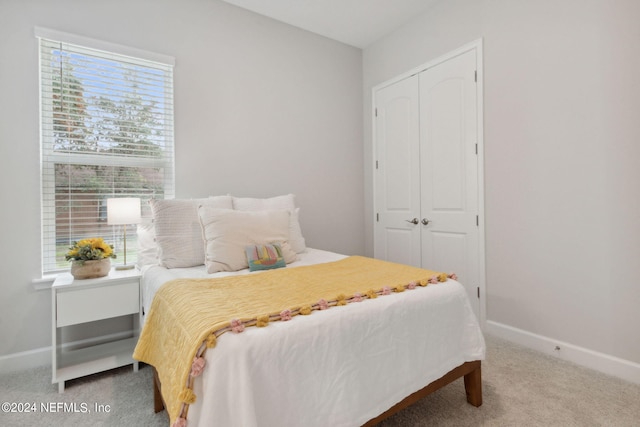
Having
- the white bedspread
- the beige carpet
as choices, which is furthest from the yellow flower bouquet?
the white bedspread

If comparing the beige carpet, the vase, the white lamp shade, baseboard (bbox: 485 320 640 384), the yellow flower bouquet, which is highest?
the white lamp shade

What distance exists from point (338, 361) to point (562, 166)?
2.01 meters

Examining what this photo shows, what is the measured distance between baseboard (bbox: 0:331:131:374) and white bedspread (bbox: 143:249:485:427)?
180 cm

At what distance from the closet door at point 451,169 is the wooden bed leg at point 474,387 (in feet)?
3.67

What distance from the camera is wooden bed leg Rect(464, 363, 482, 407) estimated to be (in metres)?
1.61

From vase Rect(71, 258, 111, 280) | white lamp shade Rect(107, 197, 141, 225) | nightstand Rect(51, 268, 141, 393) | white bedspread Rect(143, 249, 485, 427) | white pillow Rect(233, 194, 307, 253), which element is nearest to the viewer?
white bedspread Rect(143, 249, 485, 427)

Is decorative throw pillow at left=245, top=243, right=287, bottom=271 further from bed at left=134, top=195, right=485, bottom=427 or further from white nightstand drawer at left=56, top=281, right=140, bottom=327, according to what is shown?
white nightstand drawer at left=56, top=281, right=140, bottom=327

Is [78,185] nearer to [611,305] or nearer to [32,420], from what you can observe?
[32,420]

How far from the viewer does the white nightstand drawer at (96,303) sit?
181cm

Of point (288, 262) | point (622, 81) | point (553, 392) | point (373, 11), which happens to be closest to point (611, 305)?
point (553, 392)

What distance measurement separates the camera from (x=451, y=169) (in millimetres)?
2768

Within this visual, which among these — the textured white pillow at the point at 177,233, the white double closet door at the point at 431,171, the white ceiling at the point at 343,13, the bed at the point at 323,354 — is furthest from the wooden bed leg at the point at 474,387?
the white ceiling at the point at 343,13

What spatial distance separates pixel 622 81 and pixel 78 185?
3.51 metres

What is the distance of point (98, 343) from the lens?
222 cm
